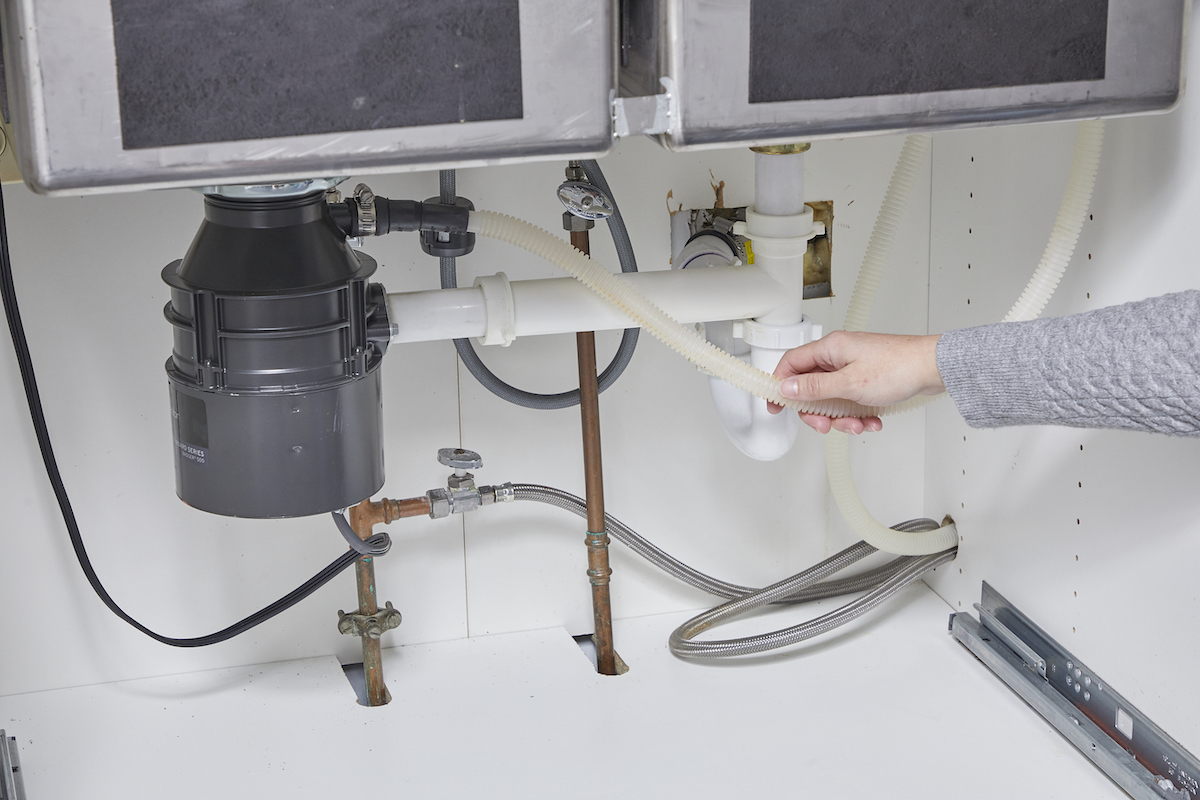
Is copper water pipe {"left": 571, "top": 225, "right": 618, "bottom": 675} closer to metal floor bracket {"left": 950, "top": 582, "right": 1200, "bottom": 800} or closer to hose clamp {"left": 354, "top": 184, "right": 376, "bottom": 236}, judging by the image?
hose clamp {"left": 354, "top": 184, "right": 376, "bottom": 236}

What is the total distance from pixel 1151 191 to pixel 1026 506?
1.25 feet

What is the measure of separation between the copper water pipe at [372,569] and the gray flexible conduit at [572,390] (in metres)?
0.15

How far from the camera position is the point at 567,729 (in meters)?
1.13

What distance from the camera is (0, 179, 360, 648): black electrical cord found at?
0.95 m

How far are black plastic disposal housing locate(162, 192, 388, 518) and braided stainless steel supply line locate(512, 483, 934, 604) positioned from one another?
0.40m

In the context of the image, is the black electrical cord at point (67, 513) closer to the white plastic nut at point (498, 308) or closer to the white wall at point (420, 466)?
the white wall at point (420, 466)

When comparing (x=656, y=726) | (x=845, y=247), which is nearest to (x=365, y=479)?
(x=656, y=726)

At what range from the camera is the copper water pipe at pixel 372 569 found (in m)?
1.15

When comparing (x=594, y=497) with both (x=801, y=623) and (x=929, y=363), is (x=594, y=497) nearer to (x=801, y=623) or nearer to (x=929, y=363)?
(x=801, y=623)

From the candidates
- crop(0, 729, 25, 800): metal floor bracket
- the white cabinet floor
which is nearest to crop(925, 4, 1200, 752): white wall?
the white cabinet floor

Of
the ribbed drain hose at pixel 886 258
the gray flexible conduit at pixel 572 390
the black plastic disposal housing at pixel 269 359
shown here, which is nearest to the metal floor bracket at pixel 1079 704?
the ribbed drain hose at pixel 886 258

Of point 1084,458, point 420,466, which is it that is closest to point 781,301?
point 1084,458

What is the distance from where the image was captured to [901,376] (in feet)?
2.68

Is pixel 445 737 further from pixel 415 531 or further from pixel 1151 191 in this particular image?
pixel 1151 191
